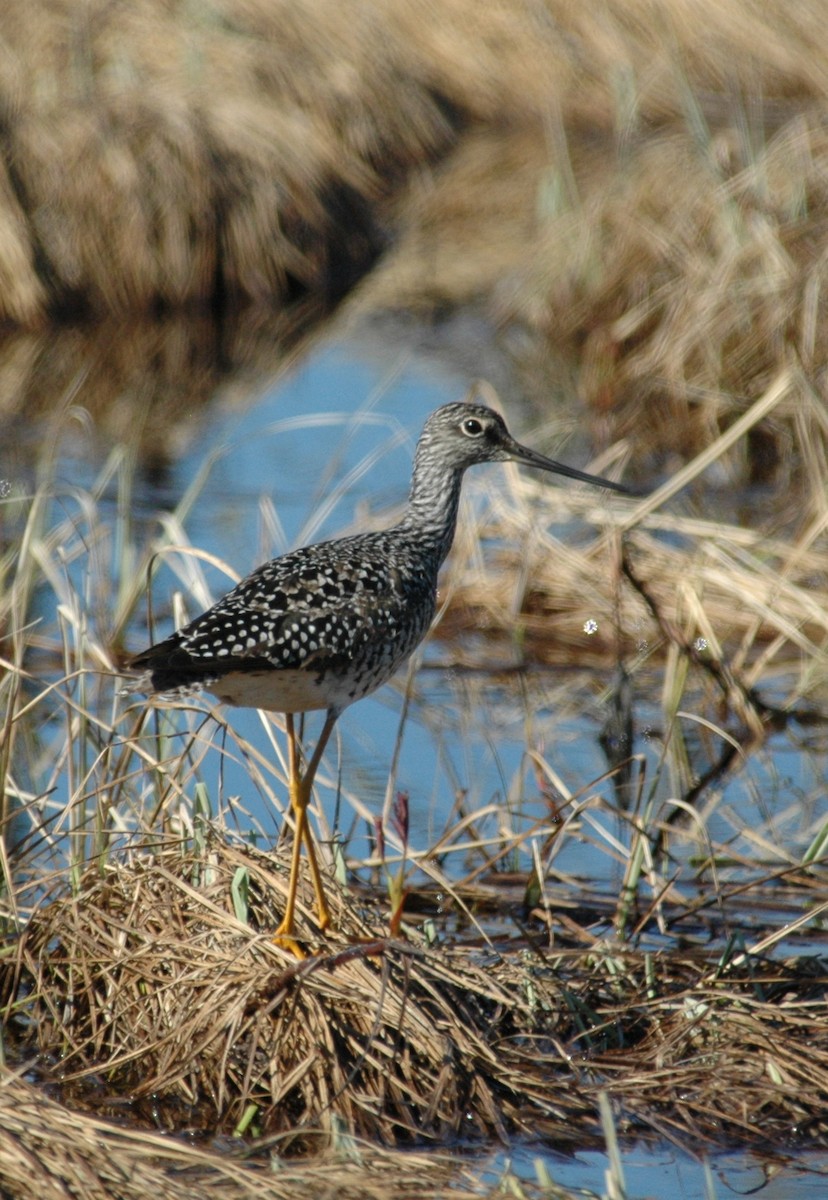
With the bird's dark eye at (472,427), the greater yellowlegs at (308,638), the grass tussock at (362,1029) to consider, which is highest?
the bird's dark eye at (472,427)

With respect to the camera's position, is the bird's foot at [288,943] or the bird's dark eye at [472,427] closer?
the bird's foot at [288,943]

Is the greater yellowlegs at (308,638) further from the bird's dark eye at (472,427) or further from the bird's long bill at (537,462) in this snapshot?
the bird's long bill at (537,462)

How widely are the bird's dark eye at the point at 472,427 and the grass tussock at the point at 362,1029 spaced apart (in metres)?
1.80

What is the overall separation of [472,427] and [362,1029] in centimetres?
235

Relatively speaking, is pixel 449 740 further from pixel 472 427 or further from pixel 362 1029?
pixel 362 1029

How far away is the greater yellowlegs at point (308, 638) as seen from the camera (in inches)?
197

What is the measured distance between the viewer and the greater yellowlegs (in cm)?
499

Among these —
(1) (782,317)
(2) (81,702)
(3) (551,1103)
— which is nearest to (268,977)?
(3) (551,1103)

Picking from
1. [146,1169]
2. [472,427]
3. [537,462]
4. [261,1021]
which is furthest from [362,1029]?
[537,462]

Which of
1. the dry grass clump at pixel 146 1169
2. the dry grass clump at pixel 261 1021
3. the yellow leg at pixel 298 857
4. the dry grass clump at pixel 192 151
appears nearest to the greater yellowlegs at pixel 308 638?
the yellow leg at pixel 298 857

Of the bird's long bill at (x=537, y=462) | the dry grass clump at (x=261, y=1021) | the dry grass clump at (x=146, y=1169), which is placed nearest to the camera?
the dry grass clump at (x=146, y=1169)

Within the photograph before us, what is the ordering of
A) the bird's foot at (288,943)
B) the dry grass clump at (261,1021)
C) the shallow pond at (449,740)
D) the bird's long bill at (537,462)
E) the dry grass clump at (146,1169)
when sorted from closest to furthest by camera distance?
the dry grass clump at (146,1169)
the dry grass clump at (261,1021)
the bird's foot at (288,943)
the shallow pond at (449,740)
the bird's long bill at (537,462)

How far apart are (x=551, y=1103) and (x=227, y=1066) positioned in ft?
2.81

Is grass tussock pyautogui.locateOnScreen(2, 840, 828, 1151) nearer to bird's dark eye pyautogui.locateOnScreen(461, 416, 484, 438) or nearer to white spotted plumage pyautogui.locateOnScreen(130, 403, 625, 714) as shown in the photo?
white spotted plumage pyautogui.locateOnScreen(130, 403, 625, 714)
